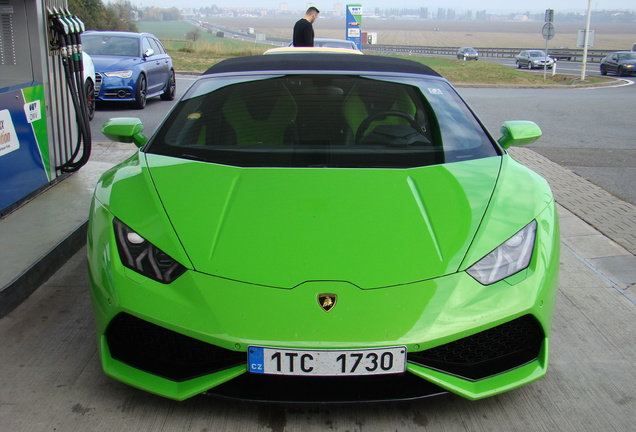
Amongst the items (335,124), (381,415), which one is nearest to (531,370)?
(381,415)

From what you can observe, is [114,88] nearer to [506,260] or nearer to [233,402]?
[233,402]

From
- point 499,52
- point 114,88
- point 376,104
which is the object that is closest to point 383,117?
point 376,104

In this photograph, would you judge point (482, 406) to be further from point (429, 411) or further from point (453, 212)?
point (453, 212)

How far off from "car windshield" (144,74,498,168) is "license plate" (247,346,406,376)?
1.13 metres

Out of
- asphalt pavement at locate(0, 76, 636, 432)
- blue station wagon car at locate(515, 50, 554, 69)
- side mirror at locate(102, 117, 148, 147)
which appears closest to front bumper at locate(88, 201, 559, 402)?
asphalt pavement at locate(0, 76, 636, 432)

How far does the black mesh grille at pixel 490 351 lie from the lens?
2.42m

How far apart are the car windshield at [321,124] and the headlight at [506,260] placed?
0.70 metres

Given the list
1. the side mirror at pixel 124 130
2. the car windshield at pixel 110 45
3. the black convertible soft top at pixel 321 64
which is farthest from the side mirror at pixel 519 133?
the car windshield at pixel 110 45

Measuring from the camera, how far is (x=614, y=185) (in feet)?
22.4

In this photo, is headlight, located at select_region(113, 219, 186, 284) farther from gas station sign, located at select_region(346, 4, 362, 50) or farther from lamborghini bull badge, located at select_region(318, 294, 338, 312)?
gas station sign, located at select_region(346, 4, 362, 50)

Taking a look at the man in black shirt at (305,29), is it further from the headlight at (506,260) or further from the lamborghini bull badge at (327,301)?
the lamborghini bull badge at (327,301)

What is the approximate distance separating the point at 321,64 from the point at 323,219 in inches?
58.3

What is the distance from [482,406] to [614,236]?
2.93 m

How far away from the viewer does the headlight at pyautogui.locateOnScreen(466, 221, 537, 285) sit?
8.23 ft
